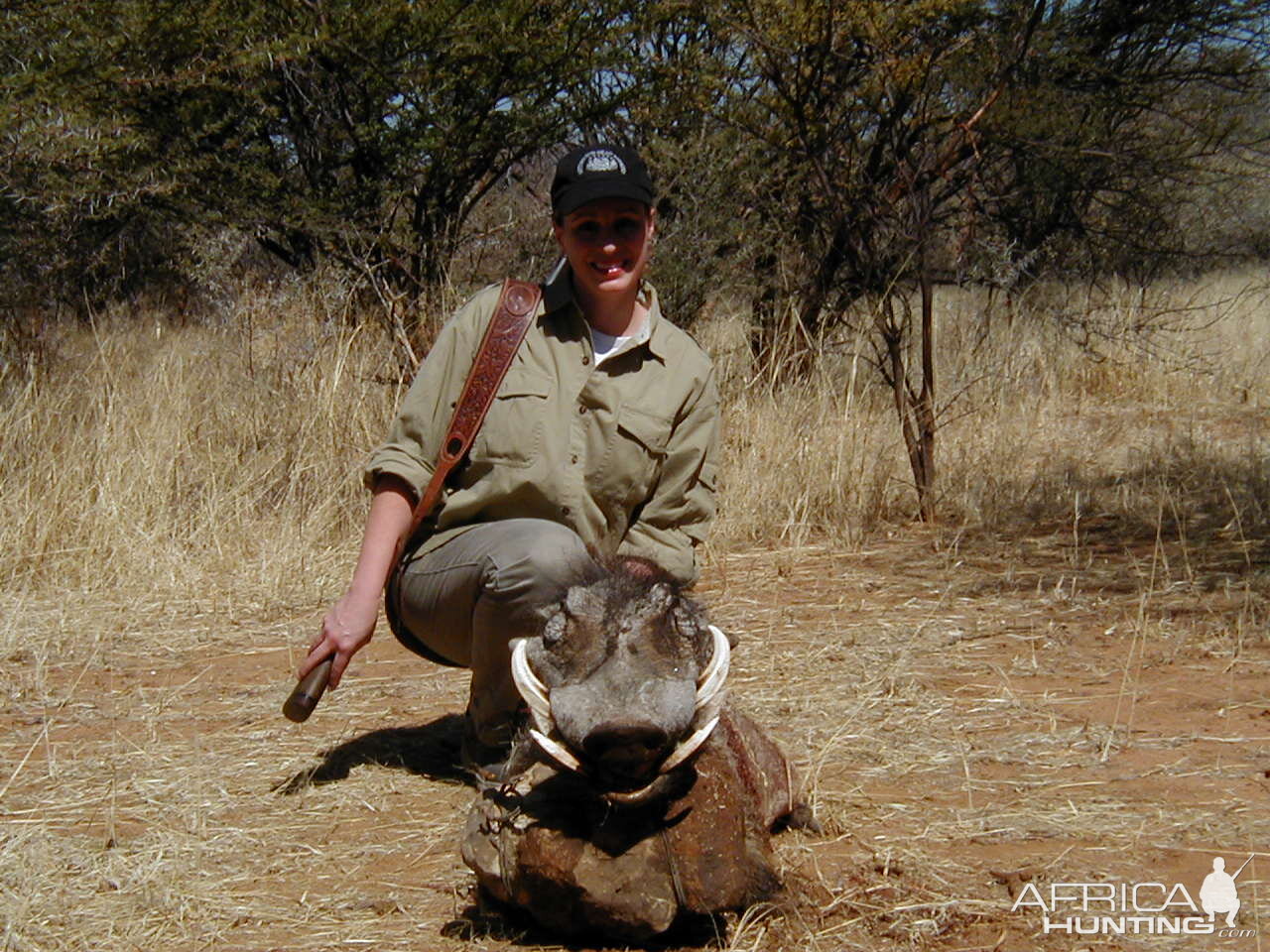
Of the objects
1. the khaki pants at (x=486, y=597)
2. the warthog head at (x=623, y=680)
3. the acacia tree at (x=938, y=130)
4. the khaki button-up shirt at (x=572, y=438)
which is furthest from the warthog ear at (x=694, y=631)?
the acacia tree at (x=938, y=130)

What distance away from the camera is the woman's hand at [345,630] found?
297cm

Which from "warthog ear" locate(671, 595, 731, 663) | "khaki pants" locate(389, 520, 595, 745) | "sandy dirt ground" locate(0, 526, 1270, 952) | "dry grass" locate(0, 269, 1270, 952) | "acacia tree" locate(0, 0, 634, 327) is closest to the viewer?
"warthog ear" locate(671, 595, 731, 663)

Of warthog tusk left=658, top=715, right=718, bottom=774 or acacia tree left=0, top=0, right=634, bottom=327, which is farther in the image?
acacia tree left=0, top=0, right=634, bottom=327

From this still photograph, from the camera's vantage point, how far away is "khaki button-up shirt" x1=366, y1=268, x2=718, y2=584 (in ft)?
10.7

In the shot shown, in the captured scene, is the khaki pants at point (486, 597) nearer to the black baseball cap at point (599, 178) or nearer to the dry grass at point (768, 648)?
the dry grass at point (768, 648)

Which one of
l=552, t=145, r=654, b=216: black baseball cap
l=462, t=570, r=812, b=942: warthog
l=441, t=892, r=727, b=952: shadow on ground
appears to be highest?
l=552, t=145, r=654, b=216: black baseball cap

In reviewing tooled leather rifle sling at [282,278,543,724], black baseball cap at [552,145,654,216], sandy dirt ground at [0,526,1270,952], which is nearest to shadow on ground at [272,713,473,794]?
sandy dirt ground at [0,526,1270,952]

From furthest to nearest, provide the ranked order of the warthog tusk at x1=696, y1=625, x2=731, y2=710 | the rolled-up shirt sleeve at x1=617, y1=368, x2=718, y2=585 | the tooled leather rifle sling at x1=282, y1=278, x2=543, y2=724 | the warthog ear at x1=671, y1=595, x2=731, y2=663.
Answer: the rolled-up shirt sleeve at x1=617, y1=368, x2=718, y2=585 < the tooled leather rifle sling at x1=282, y1=278, x2=543, y2=724 < the warthog ear at x1=671, y1=595, x2=731, y2=663 < the warthog tusk at x1=696, y1=625, x2=731, y2=710

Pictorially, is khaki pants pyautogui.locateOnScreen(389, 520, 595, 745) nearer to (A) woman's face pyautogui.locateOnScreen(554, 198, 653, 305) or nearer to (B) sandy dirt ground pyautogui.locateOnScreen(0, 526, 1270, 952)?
(B) sandy dirt ground pyautogui.locateOnScreen(0, 526, 1270, 952)

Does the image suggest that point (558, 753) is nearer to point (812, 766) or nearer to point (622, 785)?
point (622, 785)

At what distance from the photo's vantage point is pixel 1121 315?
29.7 feet

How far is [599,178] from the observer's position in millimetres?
3076

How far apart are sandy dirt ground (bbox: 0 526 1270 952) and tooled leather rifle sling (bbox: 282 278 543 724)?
458 millimetres

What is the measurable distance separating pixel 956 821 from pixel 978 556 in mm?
2845
